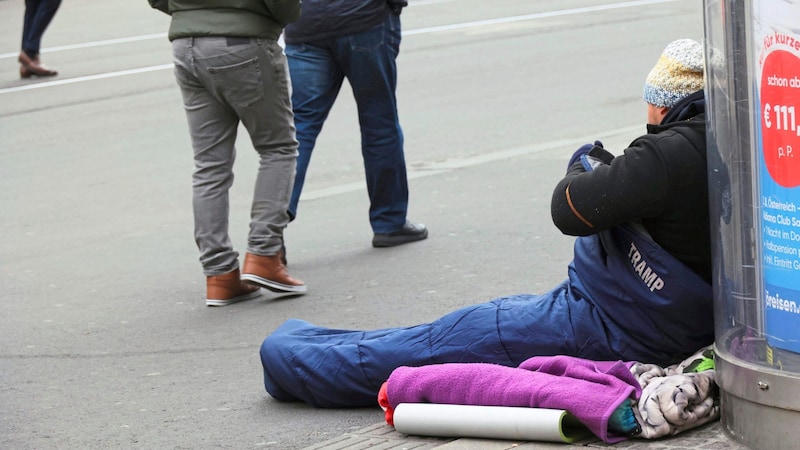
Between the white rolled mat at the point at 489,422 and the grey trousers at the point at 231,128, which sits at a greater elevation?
the grey trousers at the point at 231,128

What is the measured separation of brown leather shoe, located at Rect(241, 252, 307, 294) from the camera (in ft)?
18.8

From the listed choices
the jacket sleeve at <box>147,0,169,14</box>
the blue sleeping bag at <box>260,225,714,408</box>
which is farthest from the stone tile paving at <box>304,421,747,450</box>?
the jacket sleeve at <box>147,0,169,14</box>

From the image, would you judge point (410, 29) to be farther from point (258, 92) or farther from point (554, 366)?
point (554, 366)

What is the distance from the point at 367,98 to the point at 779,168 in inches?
139

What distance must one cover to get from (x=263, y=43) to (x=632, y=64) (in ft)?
22.8

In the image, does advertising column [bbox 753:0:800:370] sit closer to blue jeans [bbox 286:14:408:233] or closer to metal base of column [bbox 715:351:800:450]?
metal base of column [bbox 715:351:800:450]

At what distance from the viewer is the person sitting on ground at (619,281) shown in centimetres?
362

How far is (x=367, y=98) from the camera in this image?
21.4 ft

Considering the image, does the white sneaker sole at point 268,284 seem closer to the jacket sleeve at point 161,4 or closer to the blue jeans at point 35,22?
the jacket sleeve at point 161,4

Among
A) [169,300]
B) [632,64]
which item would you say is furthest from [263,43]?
[632,64]

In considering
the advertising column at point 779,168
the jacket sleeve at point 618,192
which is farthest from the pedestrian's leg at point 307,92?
the advertising column at point 779,168

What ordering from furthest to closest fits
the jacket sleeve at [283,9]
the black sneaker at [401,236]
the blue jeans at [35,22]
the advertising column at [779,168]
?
the blue jeans at [35,22] → the black sneaker at [401,236] → the jacket sleeve at [283,9] → the advertising column at [779,168]

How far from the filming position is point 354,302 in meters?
5.71

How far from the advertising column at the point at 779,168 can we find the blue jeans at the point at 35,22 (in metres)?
10.8
